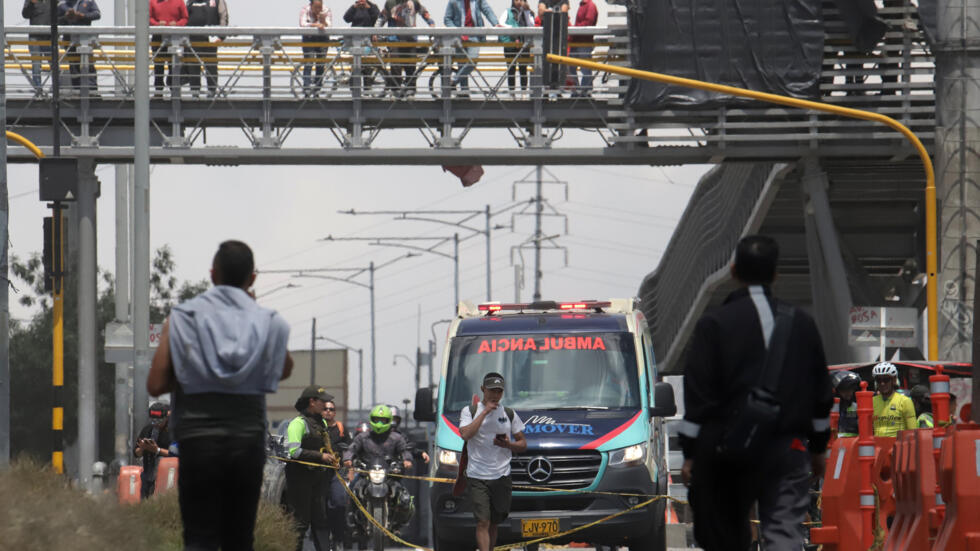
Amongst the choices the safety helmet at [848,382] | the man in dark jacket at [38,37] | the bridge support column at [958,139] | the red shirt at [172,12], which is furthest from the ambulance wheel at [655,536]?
the man in dark jacket at [38,37]

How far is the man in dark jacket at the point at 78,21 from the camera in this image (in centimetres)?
3291

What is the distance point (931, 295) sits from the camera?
26.4 metres

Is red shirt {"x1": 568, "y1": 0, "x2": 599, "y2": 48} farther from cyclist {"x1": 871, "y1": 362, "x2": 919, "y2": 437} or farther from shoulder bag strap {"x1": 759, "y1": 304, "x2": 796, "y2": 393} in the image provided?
shoulder bag strap {"x1": 759, "y1": 304, "x2": 796, "y2": 393}

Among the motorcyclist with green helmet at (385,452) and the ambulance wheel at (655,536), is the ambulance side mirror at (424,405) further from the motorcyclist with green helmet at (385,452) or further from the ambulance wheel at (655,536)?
the motorcyclist with green helmet at (385,452)

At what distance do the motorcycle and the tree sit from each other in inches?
1724

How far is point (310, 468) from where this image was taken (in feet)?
57.0

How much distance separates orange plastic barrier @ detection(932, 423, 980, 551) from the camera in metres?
9.24

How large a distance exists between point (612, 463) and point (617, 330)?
5.11ft

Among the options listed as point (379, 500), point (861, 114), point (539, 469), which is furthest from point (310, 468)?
point (861, 114)

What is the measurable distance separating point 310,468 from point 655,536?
3422 mm

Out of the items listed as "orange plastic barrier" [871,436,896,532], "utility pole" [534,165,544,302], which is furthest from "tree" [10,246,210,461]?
"orange plastic barrier" [871,436,896,532]

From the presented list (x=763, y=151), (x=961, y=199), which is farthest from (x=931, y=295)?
(x=763, y=151)

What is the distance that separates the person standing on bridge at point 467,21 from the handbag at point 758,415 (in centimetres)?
2552

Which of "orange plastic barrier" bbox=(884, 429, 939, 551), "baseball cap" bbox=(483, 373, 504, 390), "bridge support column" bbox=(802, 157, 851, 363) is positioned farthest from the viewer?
"bridge support column" bbox=(802, 157, 851, 363)
